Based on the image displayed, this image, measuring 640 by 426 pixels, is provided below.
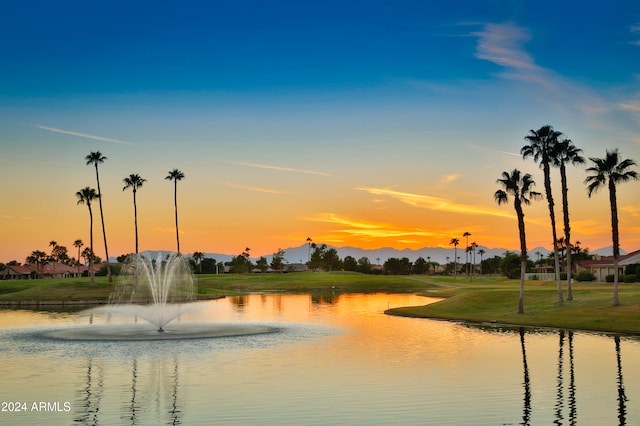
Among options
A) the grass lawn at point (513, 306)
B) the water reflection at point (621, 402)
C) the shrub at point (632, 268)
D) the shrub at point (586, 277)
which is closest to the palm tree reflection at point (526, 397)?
the water reflection at point (621, 402)

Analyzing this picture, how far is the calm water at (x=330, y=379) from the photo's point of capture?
999 inches

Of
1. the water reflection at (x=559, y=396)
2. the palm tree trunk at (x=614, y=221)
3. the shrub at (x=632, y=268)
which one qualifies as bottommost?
the water reflection at (x=559, y=396)

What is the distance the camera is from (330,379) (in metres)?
32.8

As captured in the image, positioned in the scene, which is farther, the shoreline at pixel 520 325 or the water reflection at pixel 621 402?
the shoreline at pixel 520 325

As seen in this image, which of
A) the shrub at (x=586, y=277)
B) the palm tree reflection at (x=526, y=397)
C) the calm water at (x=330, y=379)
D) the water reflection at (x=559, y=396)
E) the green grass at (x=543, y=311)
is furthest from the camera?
the shrub at (x=586, y=277)

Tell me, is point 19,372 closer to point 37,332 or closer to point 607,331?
point 37,332

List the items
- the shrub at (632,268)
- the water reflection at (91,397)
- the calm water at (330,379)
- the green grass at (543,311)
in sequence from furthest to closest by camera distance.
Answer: the shrub at (632,268)
the green grass at (543,311)
the calm water at (330,379)
the water reflection at (91,397)

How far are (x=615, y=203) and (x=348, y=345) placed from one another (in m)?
34.9

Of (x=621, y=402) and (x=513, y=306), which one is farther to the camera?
(x=513, y=306)

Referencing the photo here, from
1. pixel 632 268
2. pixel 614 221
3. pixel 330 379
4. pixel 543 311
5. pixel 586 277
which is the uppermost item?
pixel 614 221

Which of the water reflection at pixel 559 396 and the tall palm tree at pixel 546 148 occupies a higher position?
the tall palm tree at pixel 546 148

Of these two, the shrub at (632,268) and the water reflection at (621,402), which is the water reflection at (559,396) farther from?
the shrub at (632,268)

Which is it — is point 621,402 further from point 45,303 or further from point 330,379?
point 45,303

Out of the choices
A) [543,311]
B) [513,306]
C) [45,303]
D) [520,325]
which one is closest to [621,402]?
[520,325]
